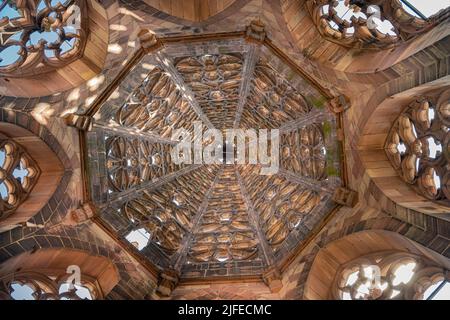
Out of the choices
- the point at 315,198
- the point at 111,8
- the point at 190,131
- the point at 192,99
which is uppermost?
the point at 190,131

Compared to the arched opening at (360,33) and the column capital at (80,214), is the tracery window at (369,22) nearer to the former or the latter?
the arched opening at (360,33)

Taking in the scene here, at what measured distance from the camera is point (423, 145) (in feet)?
20.9

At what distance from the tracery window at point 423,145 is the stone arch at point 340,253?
981 millimetres

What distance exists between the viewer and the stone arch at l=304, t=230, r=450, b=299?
673 centimetres

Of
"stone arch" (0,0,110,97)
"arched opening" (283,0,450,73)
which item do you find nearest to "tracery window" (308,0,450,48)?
"arched opening" (283,0,450,73)

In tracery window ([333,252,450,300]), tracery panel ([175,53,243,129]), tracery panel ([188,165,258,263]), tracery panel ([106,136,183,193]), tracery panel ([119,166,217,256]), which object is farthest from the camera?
tracery panel ([188,165,258,263])

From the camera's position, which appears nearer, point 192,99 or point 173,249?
point 173,249

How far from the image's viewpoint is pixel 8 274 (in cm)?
638

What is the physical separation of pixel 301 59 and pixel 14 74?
5183 millimetres

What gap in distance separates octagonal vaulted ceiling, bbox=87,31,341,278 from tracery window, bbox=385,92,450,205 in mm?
1379

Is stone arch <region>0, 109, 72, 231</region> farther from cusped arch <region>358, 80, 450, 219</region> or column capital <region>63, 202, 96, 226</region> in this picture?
cusped arch <region>358, 80, 450, 219</region>

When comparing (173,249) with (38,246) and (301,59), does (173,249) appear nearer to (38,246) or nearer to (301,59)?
(38,246)
